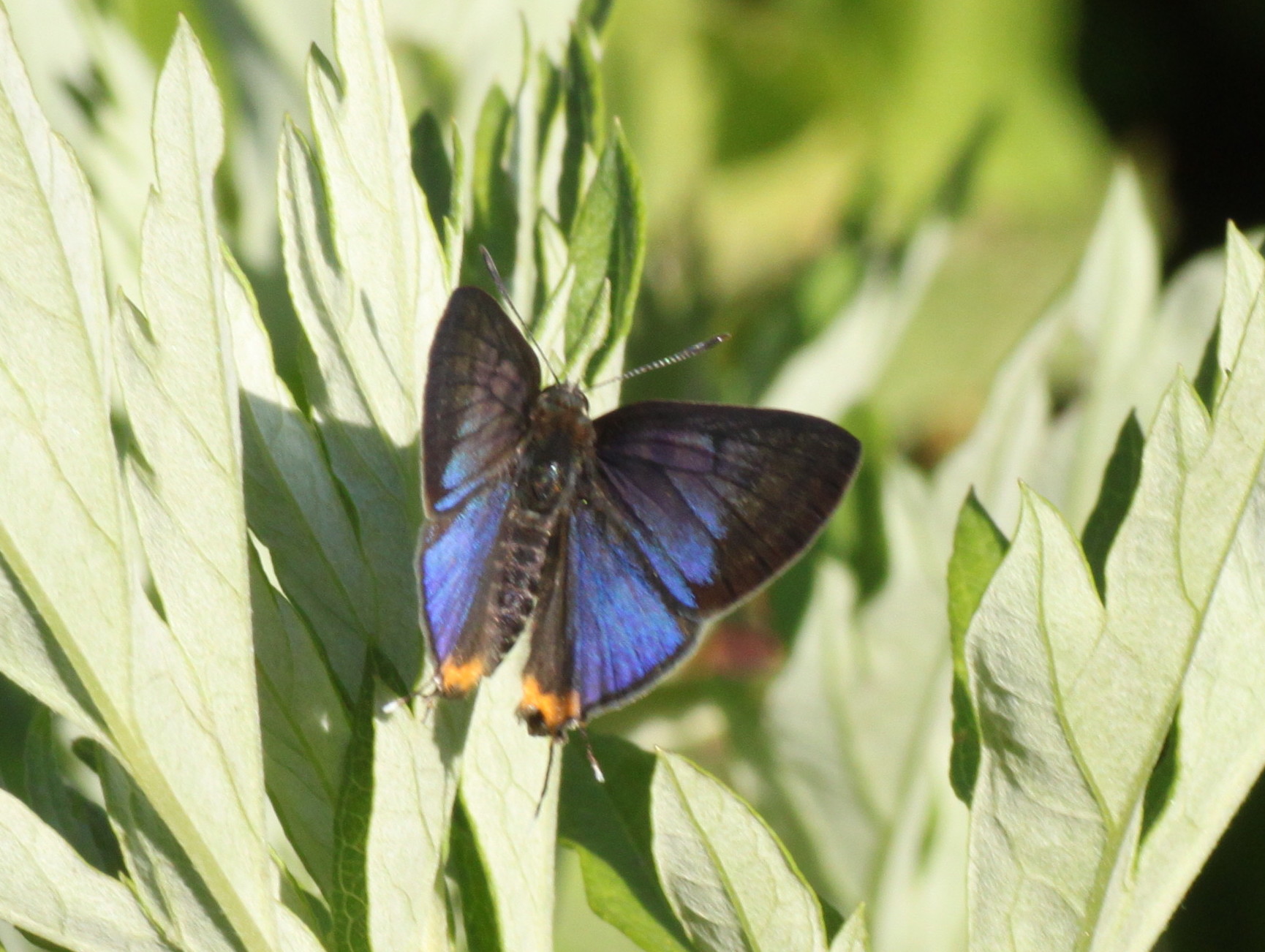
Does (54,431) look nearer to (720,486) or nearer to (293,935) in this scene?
(293,935)

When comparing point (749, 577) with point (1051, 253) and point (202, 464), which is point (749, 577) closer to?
point (202, 464)

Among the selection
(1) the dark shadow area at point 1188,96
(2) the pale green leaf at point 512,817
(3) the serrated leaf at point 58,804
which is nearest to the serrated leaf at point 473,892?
(2) the pale green leaf at point 512,817

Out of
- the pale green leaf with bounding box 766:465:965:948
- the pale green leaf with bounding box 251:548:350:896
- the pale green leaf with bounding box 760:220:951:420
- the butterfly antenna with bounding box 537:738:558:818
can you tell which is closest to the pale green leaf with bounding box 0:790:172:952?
the pale green leaf with bounding box 251:548:350:896

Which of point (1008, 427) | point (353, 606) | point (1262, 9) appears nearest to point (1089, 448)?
point (1008, 427)

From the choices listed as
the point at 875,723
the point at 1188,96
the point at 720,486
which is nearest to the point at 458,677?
the point at 720,486

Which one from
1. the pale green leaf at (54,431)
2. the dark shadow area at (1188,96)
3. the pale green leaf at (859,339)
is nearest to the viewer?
the pale green leaf at (54,431)

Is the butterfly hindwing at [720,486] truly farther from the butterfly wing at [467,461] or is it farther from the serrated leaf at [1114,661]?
the serrated leaf at [1114,661]
